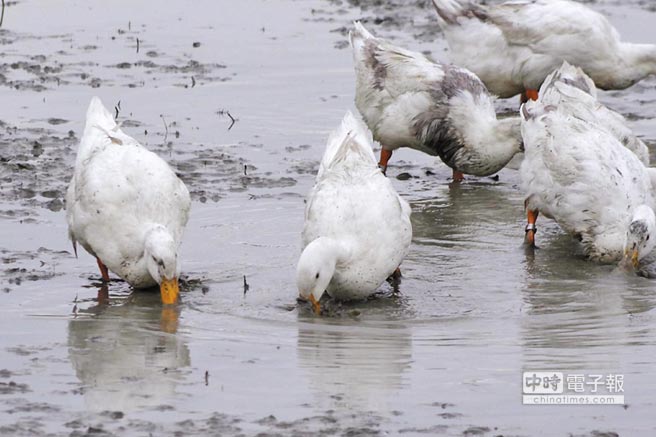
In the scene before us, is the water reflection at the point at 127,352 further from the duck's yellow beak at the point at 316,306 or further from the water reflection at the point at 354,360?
the duck's yellow beak at the point at 316,306

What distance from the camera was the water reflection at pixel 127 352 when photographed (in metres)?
Result: 6.84

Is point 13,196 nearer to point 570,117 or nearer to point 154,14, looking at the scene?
point 570,117

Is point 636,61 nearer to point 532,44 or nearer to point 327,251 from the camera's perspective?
point 532,44

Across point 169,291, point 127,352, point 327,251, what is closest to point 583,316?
point 327,251

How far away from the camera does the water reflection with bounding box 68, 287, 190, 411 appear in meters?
6.84

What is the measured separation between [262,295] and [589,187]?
2445 millimetres

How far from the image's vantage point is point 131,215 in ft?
28.7

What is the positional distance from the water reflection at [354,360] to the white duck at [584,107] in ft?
10.7

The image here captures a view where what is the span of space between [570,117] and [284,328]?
3.31m

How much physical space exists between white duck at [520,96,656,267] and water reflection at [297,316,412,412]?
2014mm

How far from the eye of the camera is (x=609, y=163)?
977 centimetres

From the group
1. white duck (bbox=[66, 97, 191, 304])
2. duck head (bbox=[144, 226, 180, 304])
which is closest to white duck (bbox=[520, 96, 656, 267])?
white duck (bbox=[66, 97, 191, 304])

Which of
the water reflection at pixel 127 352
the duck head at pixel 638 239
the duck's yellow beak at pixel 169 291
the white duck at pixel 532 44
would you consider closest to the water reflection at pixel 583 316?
the duck head at pixel 638 239

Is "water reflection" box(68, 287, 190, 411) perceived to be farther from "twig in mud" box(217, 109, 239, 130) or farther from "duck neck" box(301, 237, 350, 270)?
"twig in mud" box(217, 109, 239, 130)
